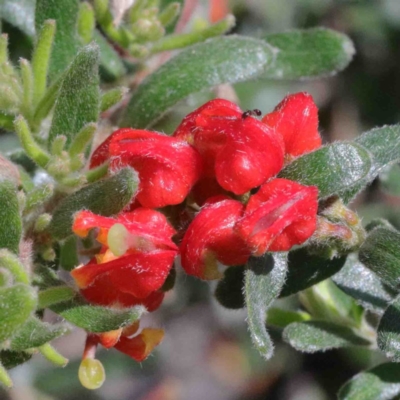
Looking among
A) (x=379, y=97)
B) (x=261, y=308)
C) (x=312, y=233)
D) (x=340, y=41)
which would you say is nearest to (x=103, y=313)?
(x=261, y=308)

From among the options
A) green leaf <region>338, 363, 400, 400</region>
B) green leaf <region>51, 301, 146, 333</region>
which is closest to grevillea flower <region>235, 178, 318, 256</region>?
green leaf <region>51, 301, 146, 333</region>

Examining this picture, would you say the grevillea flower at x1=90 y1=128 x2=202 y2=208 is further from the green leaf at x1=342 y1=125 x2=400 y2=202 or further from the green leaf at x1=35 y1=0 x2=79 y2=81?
the green leaf at x1=35 y1=0 x2=79 y2=81

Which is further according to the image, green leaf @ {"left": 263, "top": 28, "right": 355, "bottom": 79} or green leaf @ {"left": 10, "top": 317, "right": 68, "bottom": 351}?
green leaf @ {"left": 263, "top": 28, "right": 355, "bottom": 79}

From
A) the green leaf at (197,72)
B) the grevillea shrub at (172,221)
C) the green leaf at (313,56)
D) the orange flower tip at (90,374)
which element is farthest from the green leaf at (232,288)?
the green leaf at (313,56)

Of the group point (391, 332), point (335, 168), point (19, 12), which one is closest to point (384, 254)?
point (391, 332)

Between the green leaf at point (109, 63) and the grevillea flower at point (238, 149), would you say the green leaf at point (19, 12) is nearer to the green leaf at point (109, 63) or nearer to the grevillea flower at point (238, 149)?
the green leaf at point (109, 63)

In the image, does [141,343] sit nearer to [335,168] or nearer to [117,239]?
[117,239]
